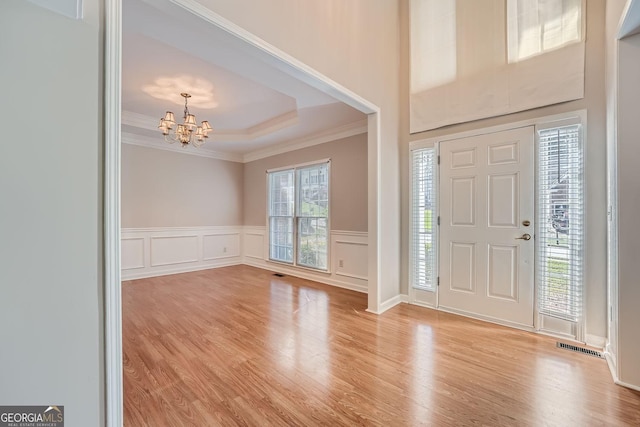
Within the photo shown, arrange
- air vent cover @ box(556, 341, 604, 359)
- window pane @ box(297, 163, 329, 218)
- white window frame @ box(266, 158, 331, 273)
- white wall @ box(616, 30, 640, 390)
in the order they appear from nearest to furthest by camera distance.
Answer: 1. white wall @ box(616, 30, 640, 390)
2. air vent cover @ box(556, 341, 604, 359)
3. white window frame @ box(266, 158, 331, 273)
4. window pane @ box(297, 163, 329, 218)

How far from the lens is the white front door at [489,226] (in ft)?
8.84

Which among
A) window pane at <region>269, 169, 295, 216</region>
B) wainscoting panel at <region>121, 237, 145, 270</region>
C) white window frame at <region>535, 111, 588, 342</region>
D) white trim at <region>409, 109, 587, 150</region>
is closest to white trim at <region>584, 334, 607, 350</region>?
white window frame at <region>535, 111, 588, 342</region>

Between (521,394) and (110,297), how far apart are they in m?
2.44

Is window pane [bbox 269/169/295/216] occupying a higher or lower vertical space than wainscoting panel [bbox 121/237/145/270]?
higher

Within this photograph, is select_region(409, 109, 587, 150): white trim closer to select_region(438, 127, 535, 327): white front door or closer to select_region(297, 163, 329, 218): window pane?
select_region(438, 127, 535, 327): white front door

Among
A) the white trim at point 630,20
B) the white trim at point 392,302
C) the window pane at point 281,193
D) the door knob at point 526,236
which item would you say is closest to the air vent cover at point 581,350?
the door knob at point 526,236

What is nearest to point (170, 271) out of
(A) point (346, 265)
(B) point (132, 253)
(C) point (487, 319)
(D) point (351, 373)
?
(B) point (132, 253)

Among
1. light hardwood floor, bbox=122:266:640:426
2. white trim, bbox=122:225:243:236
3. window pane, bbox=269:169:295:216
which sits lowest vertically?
light hardwood floor, bbox=122:266:640:426

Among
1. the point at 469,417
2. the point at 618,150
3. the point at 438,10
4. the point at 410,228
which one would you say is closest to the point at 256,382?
the point at 469,417

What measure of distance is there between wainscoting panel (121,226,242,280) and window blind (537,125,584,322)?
215 inches

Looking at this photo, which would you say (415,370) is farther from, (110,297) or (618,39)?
(618,39)

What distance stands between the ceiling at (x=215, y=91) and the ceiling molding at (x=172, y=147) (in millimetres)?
19

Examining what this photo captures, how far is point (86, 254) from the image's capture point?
1.18 metres

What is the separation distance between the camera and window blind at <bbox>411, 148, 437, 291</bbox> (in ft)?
10.9
